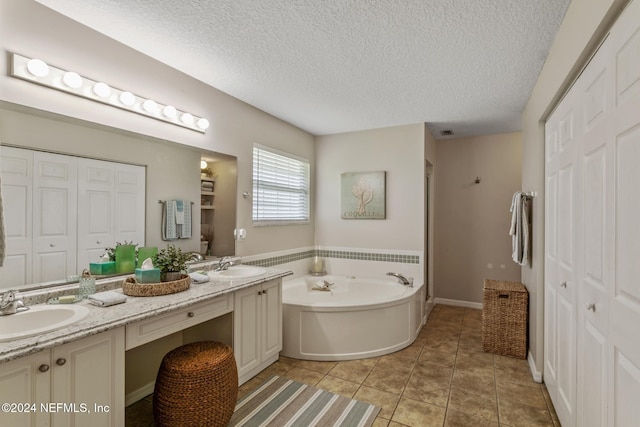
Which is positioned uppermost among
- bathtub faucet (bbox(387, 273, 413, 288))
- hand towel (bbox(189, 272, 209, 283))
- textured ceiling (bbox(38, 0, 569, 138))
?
textured ceiling (bbox(38, 0, 569, 138))

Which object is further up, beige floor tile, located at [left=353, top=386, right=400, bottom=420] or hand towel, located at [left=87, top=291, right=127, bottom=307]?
hand towel, located at [left=87, top=291, right=127, bottom=307]

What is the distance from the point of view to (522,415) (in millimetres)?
2055

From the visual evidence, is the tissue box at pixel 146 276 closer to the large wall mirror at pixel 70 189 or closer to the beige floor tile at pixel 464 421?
the large wall mirror at pixel 70 189

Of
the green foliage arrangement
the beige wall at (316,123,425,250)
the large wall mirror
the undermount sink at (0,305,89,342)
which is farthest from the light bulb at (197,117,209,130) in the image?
the beige wall at (316,123,425,250)

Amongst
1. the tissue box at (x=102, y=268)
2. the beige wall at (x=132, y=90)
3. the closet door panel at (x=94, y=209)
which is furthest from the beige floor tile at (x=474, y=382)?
the closet door panel at (x=94, y=209)

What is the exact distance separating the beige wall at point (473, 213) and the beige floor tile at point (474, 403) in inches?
95.9

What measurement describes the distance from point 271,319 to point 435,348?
1734 mm

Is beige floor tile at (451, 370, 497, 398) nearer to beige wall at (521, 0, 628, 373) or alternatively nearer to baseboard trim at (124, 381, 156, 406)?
beige wall at (521, 0, 628, 373)

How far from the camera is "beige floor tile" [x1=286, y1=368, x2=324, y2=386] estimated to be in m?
2.48

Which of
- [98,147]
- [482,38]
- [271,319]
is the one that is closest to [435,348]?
[271,319]

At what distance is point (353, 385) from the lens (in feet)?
7.95

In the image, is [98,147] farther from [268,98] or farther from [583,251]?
[583,251]

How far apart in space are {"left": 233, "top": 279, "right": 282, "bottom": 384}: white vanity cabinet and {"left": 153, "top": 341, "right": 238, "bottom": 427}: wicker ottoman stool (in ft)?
1.42

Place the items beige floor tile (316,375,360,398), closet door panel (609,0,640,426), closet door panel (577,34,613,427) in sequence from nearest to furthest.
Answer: closet door panel (609,0,640,426), closet door panel (577,34,613,427), beige floor tile (316,375,360,398)
